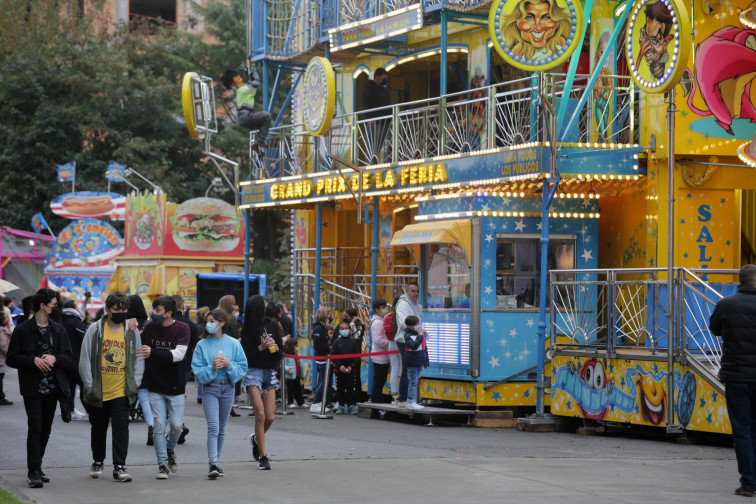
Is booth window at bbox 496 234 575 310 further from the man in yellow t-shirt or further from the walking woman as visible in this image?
the man in yellow t-shirt

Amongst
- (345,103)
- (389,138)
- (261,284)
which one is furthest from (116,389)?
(261,284)

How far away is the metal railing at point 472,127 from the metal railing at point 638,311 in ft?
7.19

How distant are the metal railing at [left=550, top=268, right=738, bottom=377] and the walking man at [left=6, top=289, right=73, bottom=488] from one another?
7.24 metres

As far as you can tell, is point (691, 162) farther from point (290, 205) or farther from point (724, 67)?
point (290, 205)

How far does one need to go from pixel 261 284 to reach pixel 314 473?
16.8 m

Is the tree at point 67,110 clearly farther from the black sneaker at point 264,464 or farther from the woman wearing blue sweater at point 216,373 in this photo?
the woman wearing blue sweater at point 216,373

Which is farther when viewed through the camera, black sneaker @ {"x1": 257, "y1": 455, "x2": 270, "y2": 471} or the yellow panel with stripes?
the yellow panel with stripes

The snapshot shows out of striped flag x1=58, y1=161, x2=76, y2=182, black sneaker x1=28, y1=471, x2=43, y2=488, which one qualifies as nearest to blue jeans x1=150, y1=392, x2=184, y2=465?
black sneaker x1=28, y1=471, x2=43, y2=488

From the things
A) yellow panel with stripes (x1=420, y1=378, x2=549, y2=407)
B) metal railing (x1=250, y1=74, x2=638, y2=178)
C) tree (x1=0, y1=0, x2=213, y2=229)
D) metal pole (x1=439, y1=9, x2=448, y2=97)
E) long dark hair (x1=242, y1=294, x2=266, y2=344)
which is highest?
tree (x1=0, y1=0, x2=213, y2=229)

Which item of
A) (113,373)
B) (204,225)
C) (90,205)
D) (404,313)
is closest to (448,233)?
(404,313)

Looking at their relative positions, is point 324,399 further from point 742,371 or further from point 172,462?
point 742,371

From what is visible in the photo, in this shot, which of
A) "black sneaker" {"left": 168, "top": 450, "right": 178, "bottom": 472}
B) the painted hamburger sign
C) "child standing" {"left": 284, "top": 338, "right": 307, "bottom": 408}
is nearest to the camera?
"black sneaker" {"left": 168, "top": 450, "right": 178, "bottom": 472}

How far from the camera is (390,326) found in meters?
18.9

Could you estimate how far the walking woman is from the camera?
12188 millimetres
